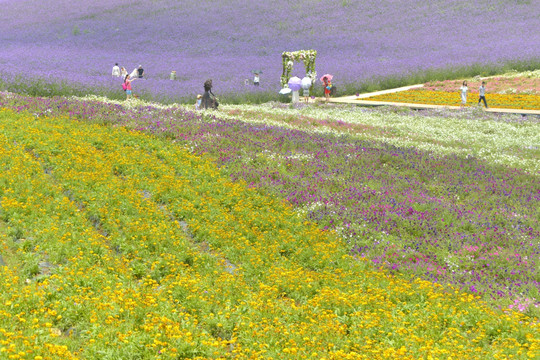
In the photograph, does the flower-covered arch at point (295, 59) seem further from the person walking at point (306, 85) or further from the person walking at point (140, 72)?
the person walking at point (140, 72)

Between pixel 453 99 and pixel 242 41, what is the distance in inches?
971

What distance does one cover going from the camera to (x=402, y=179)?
52.9 feet

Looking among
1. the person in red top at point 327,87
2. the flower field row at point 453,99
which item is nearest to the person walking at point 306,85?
the person in red top at point 327,87

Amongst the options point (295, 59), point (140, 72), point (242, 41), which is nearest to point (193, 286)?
point (295, 59)

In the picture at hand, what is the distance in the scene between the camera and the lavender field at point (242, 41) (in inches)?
1464

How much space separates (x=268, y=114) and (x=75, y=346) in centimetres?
2119

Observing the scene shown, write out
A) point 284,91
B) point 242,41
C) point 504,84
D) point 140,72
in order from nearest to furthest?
point 284,91 < point 140,72 < point 504,84 < point 242,41

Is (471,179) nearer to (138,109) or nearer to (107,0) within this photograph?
(138,109)

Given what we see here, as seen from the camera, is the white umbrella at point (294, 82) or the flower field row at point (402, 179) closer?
the flower field row at point (402, 179)

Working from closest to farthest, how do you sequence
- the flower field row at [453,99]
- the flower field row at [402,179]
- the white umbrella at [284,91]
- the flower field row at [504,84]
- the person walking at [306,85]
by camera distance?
the flower field row at [402,179]
the flower field row at [453,99]
the person walking at [306,85]
the white umbrella at [284,91]
the flower field row at [504,84]

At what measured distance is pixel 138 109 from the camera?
23609 millimetres

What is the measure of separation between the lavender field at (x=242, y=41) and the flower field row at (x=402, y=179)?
10.8m

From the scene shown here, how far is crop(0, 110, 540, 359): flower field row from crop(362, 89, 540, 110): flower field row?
23482 millimetres

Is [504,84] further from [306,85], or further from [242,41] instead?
[242,41]
